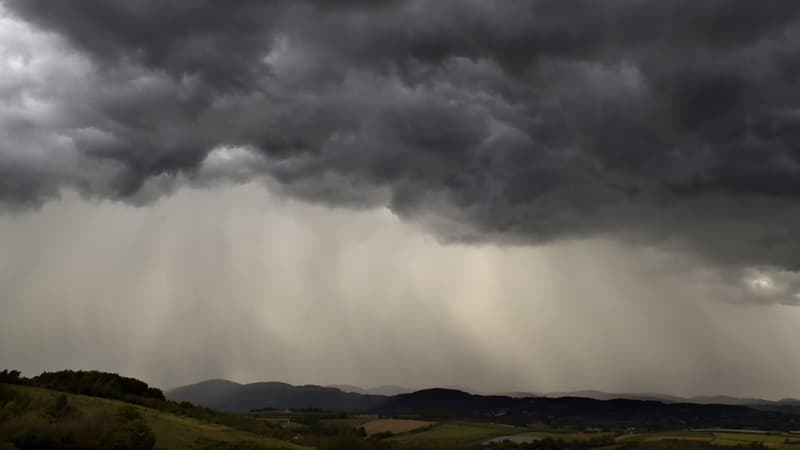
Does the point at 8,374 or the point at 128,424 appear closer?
the point at 128,424

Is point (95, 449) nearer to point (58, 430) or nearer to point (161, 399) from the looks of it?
point (58, 430)

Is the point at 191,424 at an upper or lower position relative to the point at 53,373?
lower

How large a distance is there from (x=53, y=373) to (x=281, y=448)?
7209 centimetres

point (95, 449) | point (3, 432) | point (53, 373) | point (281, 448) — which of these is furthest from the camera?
point (53, 373)

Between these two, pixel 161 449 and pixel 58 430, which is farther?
pixel 161 449

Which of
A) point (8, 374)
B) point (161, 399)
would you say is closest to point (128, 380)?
point (161, 399)

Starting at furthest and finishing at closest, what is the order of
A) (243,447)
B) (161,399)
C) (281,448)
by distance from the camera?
(161,399)
(281,448)
(243,447)

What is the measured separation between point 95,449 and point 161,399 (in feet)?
270

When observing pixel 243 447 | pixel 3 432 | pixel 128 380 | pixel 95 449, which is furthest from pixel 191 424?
pixel 128 380

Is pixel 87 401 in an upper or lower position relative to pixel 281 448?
upper

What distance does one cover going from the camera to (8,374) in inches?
5300

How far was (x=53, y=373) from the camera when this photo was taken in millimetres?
165125

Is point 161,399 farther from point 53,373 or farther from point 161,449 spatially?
point 161,449

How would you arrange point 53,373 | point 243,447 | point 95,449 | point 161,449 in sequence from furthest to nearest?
point 53,373
point 243,447
point 161,449
point 95,449
